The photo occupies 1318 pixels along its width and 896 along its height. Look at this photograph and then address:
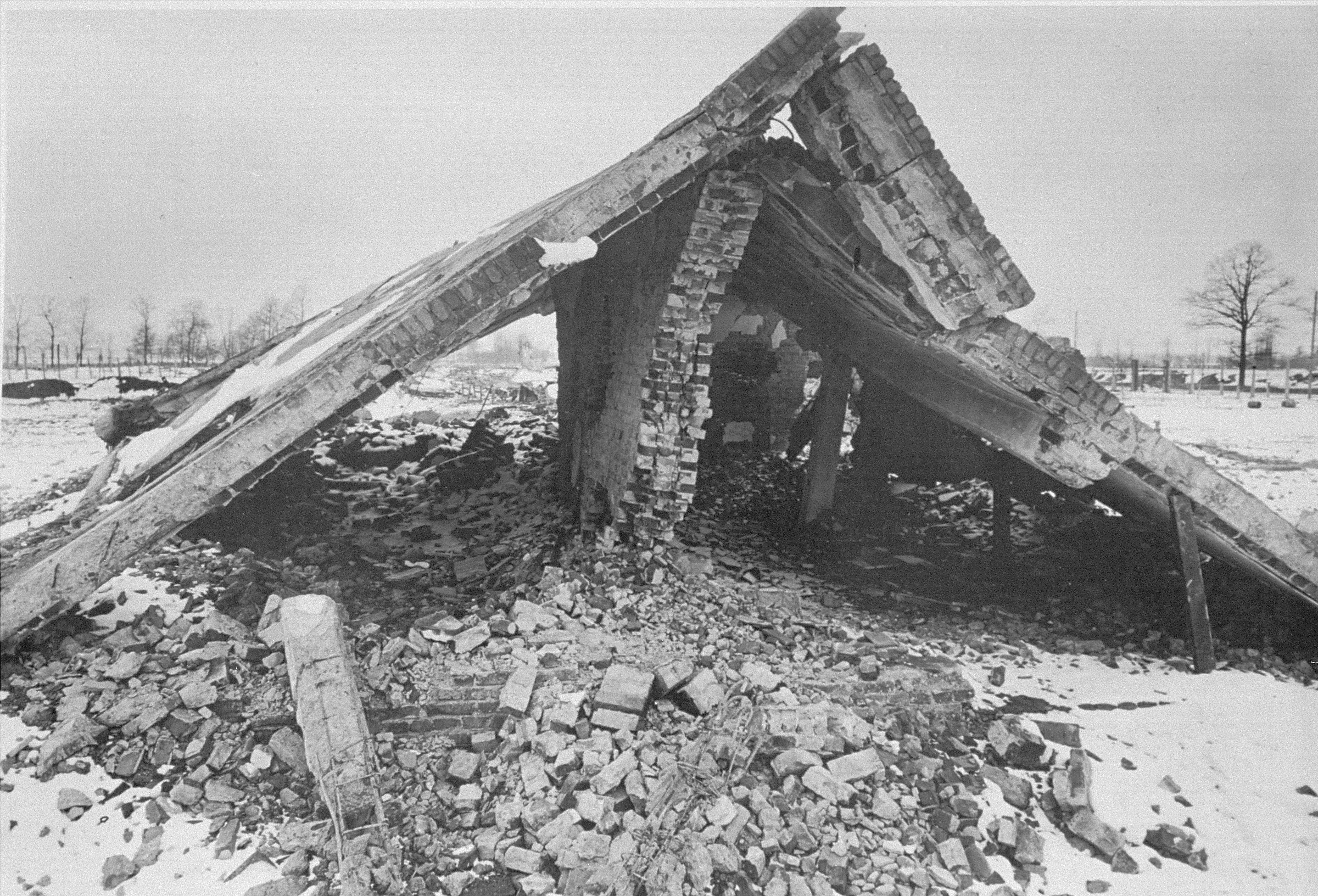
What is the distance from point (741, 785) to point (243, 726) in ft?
7.58

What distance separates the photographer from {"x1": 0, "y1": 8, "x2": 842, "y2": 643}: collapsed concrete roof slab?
352 cm

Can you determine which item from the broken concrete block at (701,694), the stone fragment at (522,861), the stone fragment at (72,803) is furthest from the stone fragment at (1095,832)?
the stone fragment at (72,803)

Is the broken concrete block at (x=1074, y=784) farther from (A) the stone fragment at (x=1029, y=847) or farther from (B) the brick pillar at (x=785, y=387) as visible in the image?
(B) the brick pillar at (x=785, y=387)

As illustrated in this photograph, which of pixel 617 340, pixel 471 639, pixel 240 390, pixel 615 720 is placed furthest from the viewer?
pixel 617 340

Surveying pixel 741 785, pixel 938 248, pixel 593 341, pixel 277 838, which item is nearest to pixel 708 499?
pixel 593 341

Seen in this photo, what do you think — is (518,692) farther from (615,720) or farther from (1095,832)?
(1095,832)

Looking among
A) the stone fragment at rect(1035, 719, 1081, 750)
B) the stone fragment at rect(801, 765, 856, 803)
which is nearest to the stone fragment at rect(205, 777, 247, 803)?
the stone fragment at rect(801, 765, 856, 803)

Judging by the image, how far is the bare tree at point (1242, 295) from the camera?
4.96 metres

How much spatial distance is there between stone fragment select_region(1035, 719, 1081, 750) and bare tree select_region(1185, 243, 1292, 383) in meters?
3.25

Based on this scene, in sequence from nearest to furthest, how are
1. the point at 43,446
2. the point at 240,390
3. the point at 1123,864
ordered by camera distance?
the point at 1123,864, the point at 240,390, the point at 43,446

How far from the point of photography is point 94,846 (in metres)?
2.83

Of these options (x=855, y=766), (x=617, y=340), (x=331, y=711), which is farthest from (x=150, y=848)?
(x=617, y=340)

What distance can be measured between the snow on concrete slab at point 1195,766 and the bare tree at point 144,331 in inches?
310

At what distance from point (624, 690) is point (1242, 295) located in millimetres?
6330
